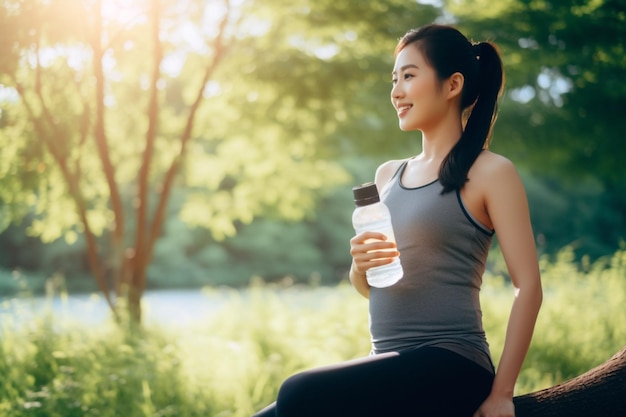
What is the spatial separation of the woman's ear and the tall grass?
2.67 meters

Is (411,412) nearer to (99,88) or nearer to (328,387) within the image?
(328,387)

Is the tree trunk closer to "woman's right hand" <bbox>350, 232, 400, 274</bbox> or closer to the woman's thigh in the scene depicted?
the woman's thigh

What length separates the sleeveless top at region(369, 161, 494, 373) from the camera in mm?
1885

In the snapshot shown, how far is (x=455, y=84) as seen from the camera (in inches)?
84.1

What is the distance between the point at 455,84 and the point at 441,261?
573mm

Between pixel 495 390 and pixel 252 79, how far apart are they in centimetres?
636

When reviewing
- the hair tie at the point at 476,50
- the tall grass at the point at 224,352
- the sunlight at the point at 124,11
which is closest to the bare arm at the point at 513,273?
the hair tie at the point at 476,50

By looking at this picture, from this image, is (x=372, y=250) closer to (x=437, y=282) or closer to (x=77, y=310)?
(x=437, y=282)

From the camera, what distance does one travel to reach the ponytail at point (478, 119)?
1.94 metres

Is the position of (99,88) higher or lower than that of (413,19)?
lower

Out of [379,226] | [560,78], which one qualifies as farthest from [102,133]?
[560,78]

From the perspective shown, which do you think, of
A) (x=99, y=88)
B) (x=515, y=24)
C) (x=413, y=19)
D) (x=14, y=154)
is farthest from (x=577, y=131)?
(x=14, y=154)

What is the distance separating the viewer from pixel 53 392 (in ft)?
13.7

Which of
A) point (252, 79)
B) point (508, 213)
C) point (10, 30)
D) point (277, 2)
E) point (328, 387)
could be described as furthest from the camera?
point (252, 79)
